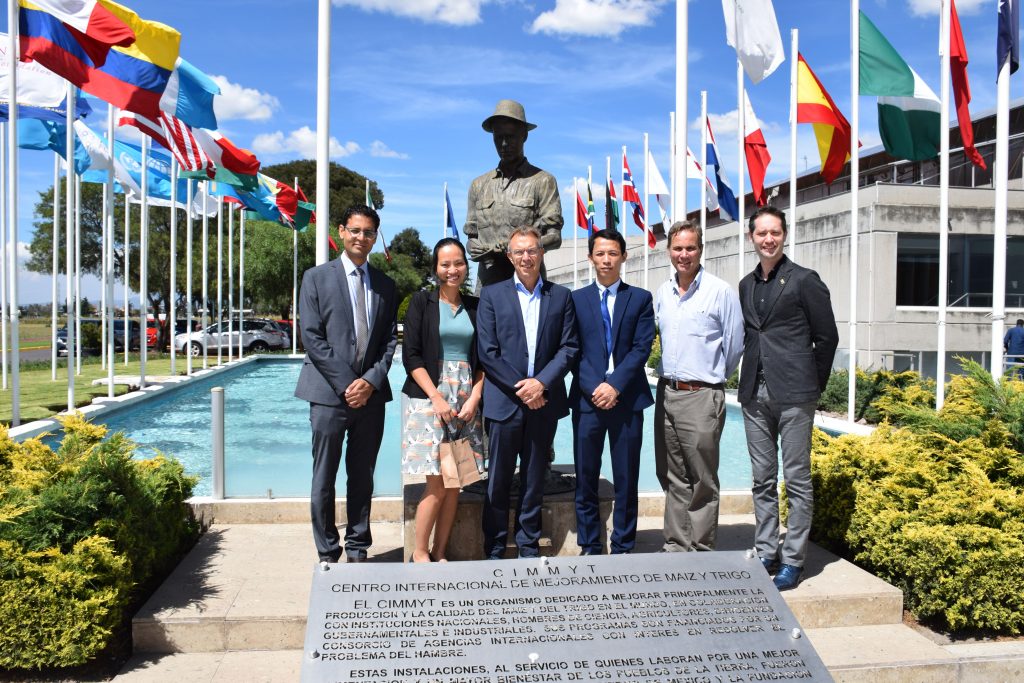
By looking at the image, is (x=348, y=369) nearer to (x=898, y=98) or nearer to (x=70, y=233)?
(x=898, y=98)

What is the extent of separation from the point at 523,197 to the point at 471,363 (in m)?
1.35

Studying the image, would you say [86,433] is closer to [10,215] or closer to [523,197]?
[523,197]

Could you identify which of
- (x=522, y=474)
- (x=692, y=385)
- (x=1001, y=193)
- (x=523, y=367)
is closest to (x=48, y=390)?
(x=522, y=474)

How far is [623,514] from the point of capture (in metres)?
4.18

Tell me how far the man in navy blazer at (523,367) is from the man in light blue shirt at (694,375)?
565mm

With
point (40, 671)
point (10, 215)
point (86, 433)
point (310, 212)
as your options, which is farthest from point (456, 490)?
point (310, 212)

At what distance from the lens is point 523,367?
4.03 metres

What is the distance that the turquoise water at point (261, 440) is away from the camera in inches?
246

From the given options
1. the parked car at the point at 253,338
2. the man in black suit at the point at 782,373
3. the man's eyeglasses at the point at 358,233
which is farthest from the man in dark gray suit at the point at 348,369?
the parked car at the point at 253,338

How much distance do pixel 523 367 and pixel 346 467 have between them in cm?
114

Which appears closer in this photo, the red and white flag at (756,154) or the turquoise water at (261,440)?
the turquoise water at (261,440)

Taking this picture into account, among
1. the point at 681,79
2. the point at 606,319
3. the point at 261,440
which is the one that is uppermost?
the point at 681,79

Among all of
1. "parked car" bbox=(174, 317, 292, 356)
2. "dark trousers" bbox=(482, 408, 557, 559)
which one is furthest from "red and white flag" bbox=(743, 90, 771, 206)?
"parked car" bbox=(174, 317, 292, 356)

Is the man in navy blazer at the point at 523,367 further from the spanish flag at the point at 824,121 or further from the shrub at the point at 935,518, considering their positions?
the spanish flag at the point at 824,121
